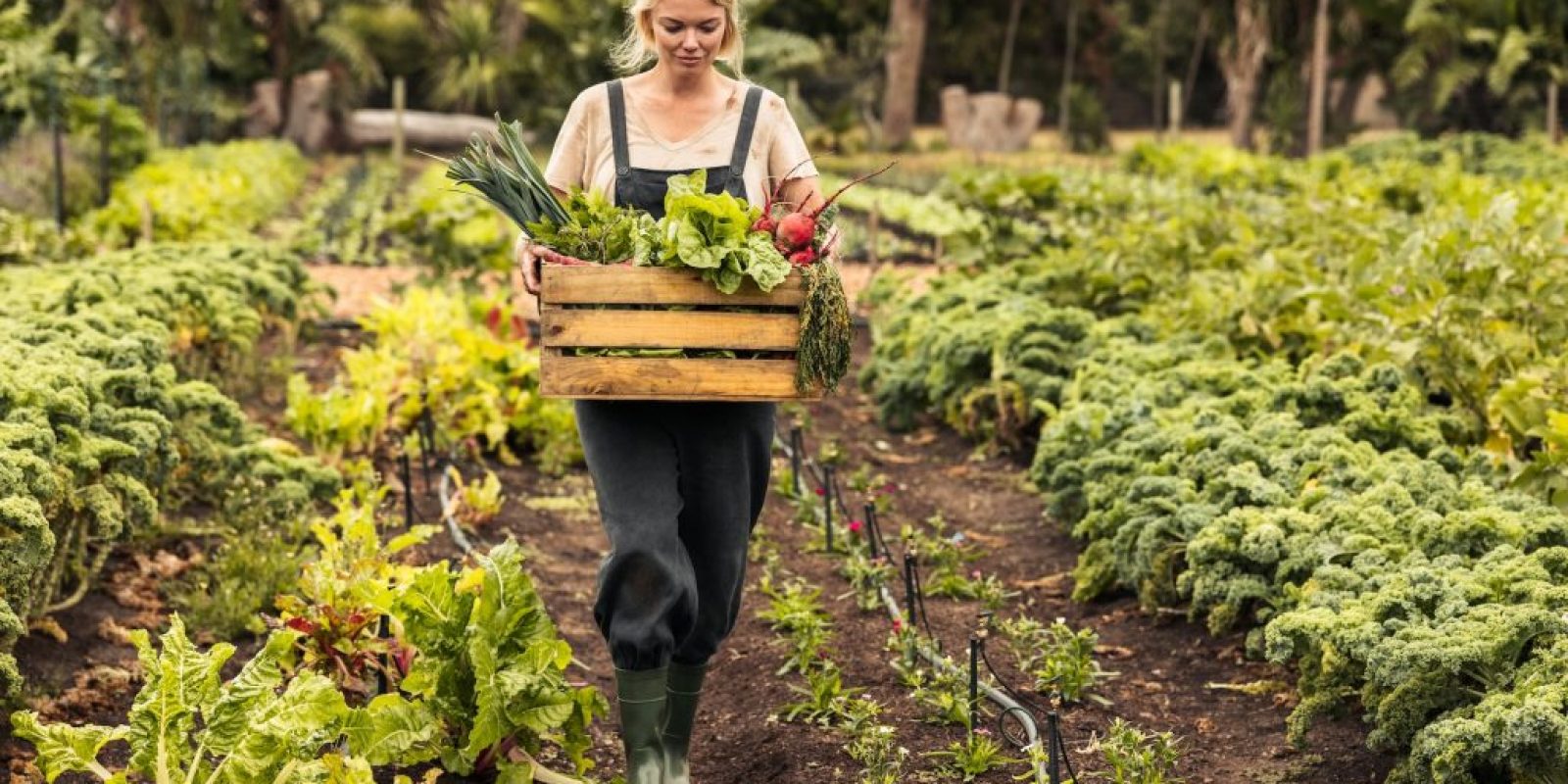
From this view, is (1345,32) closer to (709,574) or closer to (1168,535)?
(1168,535)

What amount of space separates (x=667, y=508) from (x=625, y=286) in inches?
18.7

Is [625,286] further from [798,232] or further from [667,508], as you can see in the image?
[667,508]

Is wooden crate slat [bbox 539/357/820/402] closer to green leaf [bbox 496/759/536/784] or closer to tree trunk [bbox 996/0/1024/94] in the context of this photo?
green leaf [bbox 496/759/536/784]

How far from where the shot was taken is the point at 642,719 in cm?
412

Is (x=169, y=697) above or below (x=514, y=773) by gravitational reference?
above

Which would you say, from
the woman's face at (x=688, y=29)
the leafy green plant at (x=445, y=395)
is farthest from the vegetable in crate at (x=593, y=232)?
the leafy green plant at (x=445, y=395)

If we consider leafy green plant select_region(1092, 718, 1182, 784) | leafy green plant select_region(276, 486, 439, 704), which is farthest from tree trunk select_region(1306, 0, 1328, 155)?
leafy green plant select_region(276, 486, 439, 704)

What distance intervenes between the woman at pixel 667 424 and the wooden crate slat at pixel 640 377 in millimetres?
175

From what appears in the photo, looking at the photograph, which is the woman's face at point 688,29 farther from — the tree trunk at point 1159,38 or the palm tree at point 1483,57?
the tree trunk at point 1159,38

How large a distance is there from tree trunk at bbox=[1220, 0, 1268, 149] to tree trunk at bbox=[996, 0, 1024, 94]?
521cm

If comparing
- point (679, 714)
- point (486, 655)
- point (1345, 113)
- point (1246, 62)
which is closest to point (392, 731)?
point (486, 655)

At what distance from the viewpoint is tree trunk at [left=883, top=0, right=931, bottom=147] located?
30250mm

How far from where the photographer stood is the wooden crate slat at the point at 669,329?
3.83 metres

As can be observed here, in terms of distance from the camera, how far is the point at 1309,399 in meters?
6.21
